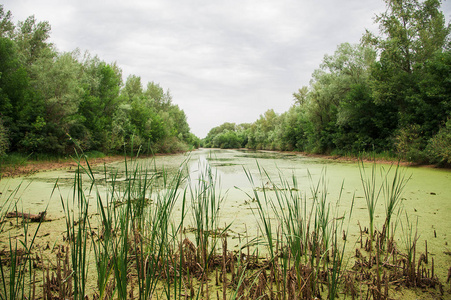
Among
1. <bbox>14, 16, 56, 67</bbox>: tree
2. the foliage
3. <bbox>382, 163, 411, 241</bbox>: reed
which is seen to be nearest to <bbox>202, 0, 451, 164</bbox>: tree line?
the foliage

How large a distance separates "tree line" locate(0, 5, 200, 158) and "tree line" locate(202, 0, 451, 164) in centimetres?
1223

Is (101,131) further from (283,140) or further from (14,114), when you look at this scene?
(283,140)

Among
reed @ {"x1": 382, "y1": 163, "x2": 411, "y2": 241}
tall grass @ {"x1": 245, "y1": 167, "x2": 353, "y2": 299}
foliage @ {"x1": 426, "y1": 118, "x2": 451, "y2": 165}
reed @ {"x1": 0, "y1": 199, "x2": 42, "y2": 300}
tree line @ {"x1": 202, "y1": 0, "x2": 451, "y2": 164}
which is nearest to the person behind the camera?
reed @ {"x1": 0, "y1": 199, "x2": 42, "y2": 300}

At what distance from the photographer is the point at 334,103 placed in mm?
23156

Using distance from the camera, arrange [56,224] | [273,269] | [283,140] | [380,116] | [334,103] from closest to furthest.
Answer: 1. [273,269]
2. [56,224]
3. [380,116]
4. [334,103]
5. [283,140]

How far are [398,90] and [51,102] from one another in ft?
67.3

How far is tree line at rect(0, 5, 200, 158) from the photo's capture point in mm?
12195

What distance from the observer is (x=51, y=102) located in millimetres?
13438

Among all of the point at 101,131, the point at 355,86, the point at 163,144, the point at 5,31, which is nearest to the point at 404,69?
the point at 355,86

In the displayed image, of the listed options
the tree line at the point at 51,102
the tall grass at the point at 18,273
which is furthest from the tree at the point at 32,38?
the tall grass at the point at 18,273

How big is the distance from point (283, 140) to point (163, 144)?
18.5 metres

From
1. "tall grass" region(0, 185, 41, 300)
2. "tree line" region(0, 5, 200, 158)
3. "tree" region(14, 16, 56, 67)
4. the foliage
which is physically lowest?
"tall grass" region(0, 185, 41, 300)

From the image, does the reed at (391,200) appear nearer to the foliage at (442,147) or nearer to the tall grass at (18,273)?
the tall grass at (18,273)

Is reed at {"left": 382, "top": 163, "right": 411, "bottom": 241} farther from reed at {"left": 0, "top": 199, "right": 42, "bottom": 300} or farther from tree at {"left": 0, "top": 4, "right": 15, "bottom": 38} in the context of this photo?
tree at {"left": 0, "top": 4, "right": 15, "bottom": 38}
